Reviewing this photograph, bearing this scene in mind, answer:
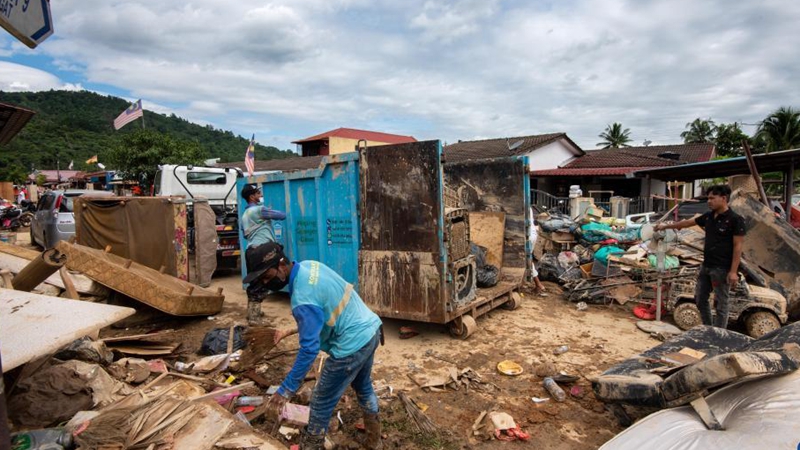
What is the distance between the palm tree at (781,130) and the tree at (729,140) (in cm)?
175

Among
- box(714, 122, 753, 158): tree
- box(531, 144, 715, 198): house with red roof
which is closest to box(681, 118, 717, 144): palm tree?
box(714, 122, 753, 158): tree

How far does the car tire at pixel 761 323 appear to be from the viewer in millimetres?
4711

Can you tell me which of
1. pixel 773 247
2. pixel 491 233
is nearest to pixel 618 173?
pixel 773 247

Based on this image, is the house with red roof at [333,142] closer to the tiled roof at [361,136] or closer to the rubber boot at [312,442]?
the tiled roof at [361,136]

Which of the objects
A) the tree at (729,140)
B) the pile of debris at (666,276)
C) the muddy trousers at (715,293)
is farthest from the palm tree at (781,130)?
the muddy trousers at (715,293)

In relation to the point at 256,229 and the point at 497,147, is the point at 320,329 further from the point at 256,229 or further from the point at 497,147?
the point at 497,147

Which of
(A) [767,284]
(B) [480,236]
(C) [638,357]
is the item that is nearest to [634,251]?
(A) [767,284]

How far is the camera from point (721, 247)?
419cm

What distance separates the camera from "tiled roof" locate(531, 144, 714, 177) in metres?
18.7

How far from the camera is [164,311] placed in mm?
5207

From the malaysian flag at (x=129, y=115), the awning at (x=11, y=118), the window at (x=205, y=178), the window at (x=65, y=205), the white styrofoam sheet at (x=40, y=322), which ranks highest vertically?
the malaysian flag at (x=129, y=115)

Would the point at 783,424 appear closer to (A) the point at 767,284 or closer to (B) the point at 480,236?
(A) the point at 767,284

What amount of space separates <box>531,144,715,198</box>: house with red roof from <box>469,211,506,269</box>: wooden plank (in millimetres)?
13013

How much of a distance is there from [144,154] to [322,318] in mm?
20579
